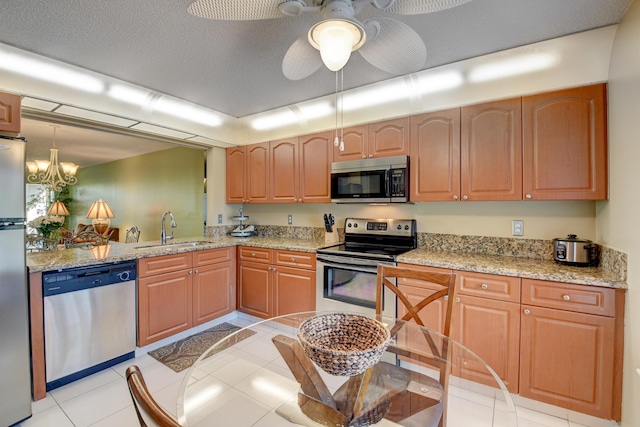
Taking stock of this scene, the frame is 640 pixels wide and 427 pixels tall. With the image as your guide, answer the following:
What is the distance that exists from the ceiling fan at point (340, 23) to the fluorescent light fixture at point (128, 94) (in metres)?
1.79

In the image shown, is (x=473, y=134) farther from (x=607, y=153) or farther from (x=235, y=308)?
(x=235, y=308)

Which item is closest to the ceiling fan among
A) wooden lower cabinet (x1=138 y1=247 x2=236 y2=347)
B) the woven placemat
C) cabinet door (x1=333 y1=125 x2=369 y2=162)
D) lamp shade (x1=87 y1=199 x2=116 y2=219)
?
cabinet door (x1=333 y1=125 x2=369 y2=162)

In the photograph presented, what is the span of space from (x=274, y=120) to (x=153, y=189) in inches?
122

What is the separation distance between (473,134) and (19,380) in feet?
11.4

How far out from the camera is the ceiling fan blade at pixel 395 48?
1.36 meters

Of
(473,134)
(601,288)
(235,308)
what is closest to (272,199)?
(235,308)

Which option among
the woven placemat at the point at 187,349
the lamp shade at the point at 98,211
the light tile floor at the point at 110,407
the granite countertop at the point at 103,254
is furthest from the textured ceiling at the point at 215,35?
the lamp shade at the point at 98,211

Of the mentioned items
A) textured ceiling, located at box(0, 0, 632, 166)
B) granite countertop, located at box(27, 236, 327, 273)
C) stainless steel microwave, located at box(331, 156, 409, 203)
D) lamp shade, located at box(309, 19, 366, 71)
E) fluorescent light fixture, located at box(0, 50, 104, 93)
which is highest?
textured ceiling, located at box(0, 0, 632, 166)

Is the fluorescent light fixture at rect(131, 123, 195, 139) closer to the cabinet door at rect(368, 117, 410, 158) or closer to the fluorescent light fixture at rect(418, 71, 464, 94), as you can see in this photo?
the cabinet door at rect(368, 117, 410, 158)

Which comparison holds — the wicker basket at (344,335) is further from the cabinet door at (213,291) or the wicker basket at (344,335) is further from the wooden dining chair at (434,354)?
the cabinet door at (213,291)

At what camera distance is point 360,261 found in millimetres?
2480

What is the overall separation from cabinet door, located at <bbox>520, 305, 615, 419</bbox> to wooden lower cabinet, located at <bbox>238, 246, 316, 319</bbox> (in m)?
1.68

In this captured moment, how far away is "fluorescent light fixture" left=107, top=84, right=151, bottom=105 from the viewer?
2.50 meters

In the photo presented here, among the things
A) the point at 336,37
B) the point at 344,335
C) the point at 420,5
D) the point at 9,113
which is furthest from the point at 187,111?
the point at 344,335
